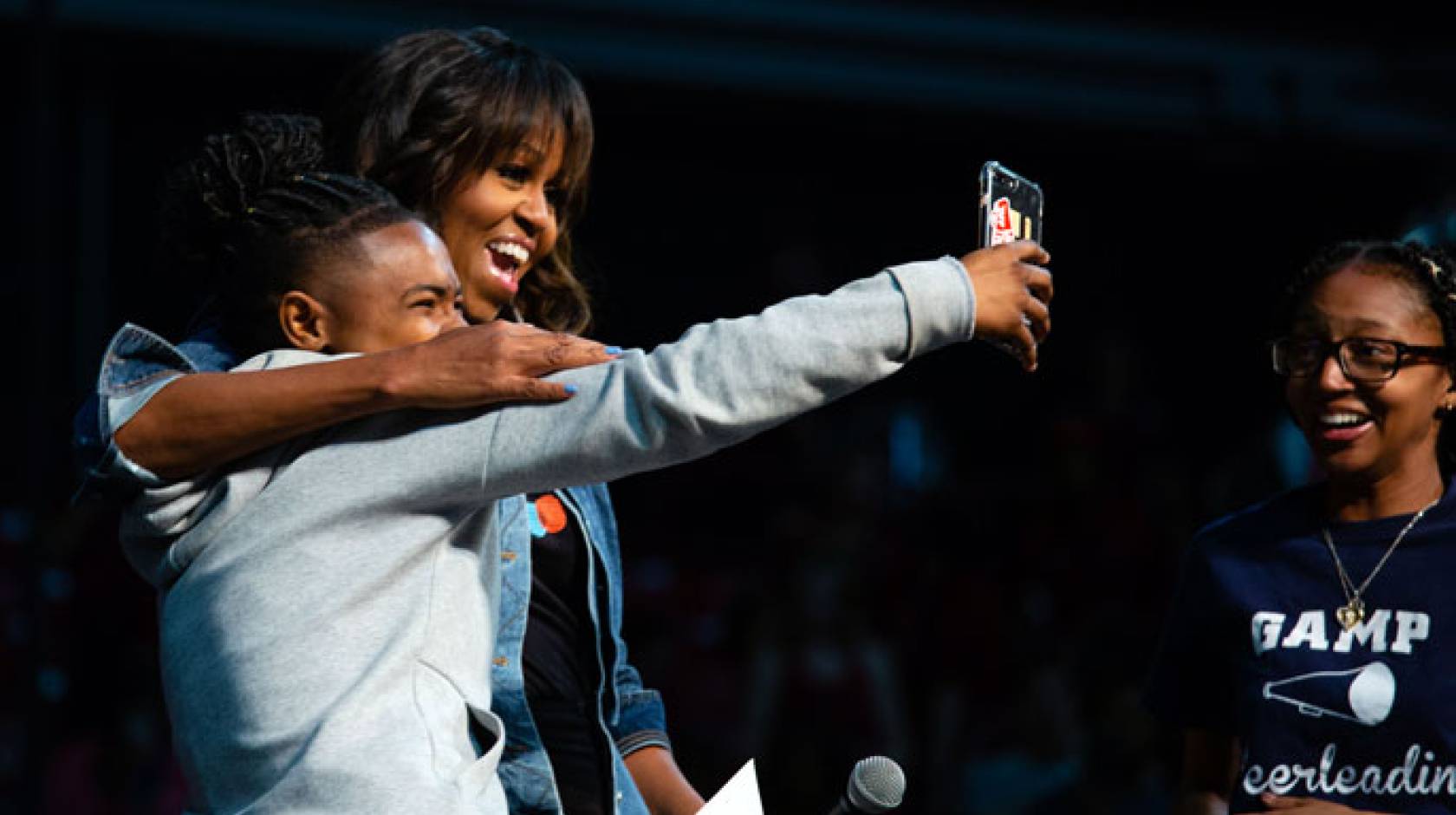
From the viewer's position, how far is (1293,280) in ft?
7.98

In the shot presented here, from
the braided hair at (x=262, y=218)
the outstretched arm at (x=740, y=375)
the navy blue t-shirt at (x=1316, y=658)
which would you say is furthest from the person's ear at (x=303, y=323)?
the navy blue t-shirt at (x=1316, y=658)

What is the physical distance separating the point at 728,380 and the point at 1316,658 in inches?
38.9

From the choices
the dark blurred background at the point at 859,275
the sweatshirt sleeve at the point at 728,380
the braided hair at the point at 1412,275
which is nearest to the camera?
the sweatshirt sleeve at the point at 728,380

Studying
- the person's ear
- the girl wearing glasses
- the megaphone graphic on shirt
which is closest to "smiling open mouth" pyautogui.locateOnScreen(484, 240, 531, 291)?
the person's ear

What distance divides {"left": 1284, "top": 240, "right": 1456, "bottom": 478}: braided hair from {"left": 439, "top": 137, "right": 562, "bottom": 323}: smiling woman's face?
→ 921 mm

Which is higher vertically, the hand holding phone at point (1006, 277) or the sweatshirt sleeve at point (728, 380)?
the hand holding phone at point (1006, 277)

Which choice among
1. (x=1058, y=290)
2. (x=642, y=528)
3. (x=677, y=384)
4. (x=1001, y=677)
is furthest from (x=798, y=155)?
(x=677, y=384)

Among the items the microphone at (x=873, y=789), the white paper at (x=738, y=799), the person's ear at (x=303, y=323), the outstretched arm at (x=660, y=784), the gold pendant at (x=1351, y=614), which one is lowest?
the outstretched arm at (x=660, y=784)

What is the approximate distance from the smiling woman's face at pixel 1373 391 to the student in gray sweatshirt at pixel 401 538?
0.77m

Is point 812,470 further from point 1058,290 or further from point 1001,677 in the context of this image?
point 1058,290

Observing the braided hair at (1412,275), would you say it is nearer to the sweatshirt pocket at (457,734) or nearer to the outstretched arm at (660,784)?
the outstretched arm at (660,784)

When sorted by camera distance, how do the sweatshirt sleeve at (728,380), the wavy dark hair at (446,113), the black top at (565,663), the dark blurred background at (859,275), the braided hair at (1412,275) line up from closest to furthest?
the sweatshirt sleeve at (728,380) < the black top at (565,663) < the wavy dark hair at (446,113) < the braided hair at (1412,275) < the dark blurred background at (859,275)

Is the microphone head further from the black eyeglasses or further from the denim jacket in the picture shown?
the black eyeglasses

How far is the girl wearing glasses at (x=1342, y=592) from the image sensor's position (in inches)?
84.1
